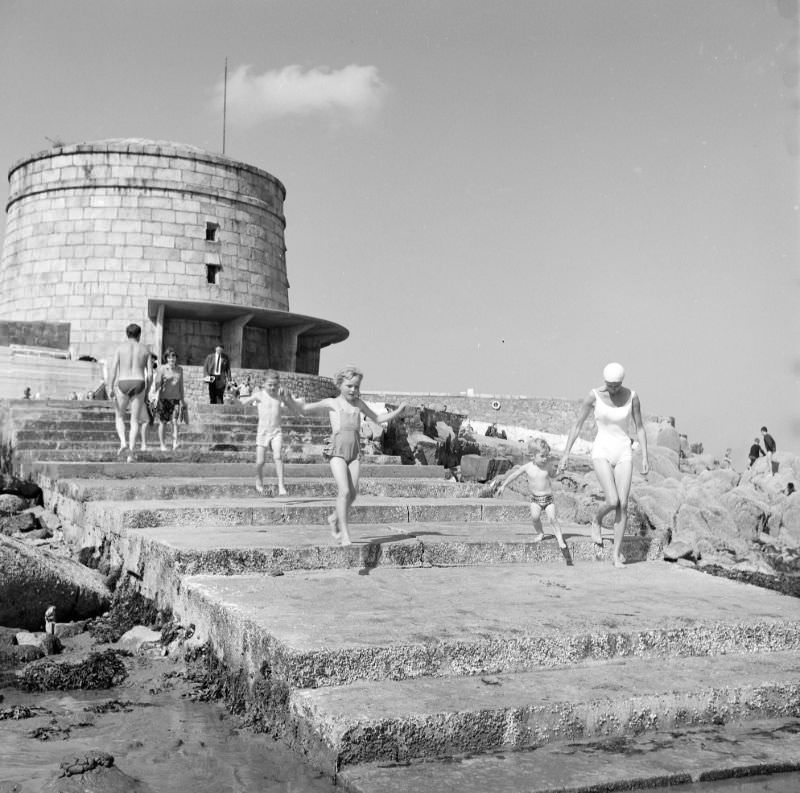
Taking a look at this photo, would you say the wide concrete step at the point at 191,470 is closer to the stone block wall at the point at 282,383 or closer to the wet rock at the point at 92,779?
the wet rock at the point at 92,779

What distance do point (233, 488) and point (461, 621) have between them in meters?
5.75

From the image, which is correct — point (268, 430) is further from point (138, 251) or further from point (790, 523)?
point (138, 251)

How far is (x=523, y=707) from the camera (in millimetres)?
4035

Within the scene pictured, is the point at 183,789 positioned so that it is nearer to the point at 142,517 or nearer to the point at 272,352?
the point at 142,517

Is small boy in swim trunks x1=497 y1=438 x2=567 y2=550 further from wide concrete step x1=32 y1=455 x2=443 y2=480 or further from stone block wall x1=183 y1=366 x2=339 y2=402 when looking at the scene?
stone block wall x1=183 y1=366 x2=339 y2=402

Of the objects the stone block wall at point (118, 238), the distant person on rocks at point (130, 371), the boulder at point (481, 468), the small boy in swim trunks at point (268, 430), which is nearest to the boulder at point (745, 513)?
the boulder at point (481, 468)

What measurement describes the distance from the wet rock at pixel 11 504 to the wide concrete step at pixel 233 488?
69 centimetres

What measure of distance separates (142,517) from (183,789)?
4.61m

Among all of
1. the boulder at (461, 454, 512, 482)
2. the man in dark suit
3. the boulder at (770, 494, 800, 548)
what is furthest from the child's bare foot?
the man in dark suit

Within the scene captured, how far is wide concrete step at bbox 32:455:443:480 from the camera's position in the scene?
38.0ft

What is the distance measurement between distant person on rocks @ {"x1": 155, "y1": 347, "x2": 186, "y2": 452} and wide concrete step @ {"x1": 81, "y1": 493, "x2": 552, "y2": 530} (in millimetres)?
4034

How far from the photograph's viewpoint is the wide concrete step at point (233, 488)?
9.81 metres

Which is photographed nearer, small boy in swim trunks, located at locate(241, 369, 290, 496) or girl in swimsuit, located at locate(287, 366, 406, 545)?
girl in swimsuit, located at locate(287, 366, 406, 545)

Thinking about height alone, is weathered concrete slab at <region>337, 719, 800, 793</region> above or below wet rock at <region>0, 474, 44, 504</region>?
below
